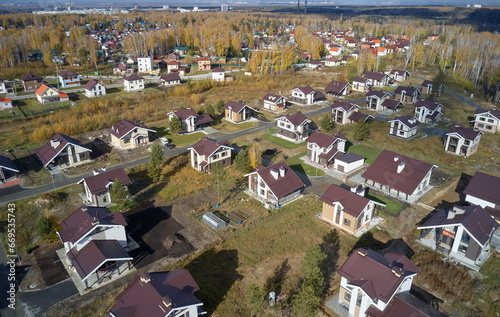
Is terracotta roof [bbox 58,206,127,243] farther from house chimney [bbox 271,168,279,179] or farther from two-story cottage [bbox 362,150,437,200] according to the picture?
two-story cottage [bbox 362,150,437,200]

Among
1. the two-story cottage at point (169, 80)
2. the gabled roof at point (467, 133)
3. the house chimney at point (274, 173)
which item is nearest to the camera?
the house chimney at point (274, 173)

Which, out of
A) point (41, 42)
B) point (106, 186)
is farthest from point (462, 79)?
point (41, 42)

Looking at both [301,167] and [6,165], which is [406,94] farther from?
[6,165]

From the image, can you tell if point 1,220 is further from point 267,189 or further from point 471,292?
point 471,292

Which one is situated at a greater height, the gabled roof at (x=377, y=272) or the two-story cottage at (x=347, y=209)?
the gabled roof at (x=377, y=272)

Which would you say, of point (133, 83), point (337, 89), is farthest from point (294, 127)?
point (133, 83)

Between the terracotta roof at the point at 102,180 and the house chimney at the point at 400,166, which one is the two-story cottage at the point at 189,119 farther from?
the house chimney at the point at 400,166

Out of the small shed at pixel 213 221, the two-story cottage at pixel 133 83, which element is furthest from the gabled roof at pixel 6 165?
the two-story cottage at pixel 133 83
